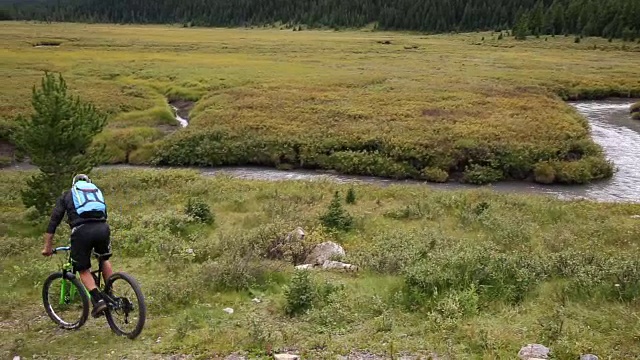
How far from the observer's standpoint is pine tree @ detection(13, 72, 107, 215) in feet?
68.2

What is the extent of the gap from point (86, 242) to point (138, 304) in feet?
4.95

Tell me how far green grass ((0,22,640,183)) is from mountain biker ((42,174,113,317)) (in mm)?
26818

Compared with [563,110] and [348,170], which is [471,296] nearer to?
[348,170]

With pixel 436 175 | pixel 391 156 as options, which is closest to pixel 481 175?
pixel 436 175

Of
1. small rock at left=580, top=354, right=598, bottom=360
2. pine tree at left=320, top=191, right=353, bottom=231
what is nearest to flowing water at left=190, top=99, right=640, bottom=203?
pine tree at left=320, top=191, right=353, bottom=231

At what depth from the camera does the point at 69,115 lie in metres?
21.2

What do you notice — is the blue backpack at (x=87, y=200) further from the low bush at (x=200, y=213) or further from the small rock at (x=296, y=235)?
the low bush at (x=200, y=213)

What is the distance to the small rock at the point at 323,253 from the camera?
16.2 metres

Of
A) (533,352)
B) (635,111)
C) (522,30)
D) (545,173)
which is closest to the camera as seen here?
(533,352)

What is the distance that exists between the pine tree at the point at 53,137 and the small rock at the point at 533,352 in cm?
1866

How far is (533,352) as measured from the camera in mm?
9102

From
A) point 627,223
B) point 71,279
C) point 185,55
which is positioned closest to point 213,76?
point 185,55

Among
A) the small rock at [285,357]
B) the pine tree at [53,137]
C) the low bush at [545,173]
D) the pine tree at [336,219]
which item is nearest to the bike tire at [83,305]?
the small rock at [285,357]

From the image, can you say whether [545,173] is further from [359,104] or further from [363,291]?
[363,291]
